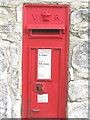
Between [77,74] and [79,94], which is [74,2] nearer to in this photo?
[77,74]

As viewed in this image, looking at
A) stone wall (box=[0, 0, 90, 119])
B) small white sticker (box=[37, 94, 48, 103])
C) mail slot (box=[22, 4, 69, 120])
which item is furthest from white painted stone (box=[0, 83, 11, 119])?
small white sticker (box=[37, 94, 48, 103])

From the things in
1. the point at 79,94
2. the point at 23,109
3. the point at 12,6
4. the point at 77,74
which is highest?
the point at 12,6

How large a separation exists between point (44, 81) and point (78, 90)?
0.33 metres

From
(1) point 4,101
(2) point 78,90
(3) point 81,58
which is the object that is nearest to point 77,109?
(2) point 78,90

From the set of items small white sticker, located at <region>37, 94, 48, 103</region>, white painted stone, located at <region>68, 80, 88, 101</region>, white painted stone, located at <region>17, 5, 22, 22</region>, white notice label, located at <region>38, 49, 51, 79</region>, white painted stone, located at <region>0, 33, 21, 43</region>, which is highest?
white painted stone, located at <region>17, 5, 22, 22</region>

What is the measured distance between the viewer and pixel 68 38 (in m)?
2.35

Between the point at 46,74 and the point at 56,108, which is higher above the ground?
the point at 46,74

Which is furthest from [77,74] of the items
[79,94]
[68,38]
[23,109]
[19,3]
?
[19,3]

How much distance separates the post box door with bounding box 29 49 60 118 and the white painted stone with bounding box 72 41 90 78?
16cm

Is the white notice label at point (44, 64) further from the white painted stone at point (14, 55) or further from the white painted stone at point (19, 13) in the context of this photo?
the white painted stone at point (19, 13)

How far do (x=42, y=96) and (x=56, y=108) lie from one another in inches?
7.3

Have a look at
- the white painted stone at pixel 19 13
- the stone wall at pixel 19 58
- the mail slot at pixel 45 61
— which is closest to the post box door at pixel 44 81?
the mail slot at pixel 45 61

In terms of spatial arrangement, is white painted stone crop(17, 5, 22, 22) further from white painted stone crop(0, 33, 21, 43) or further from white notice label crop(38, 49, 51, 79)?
white notice label crop(38, 49, 51, 79)

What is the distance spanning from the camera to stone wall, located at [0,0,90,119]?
231cm
